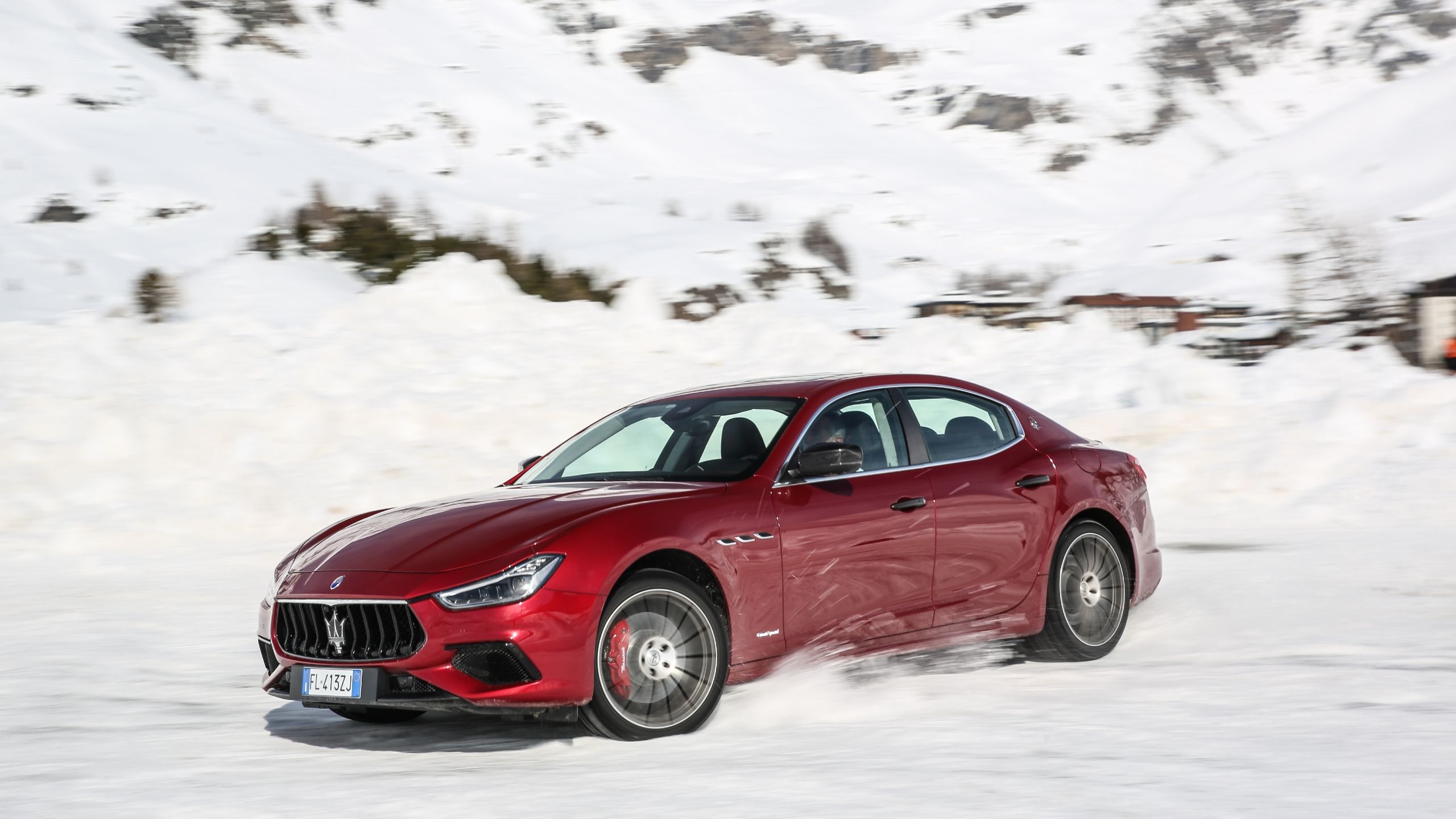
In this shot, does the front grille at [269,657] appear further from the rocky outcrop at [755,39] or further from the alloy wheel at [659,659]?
the rocky outcrop at [755,39]

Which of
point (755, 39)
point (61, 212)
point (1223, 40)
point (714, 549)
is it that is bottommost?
point (714, 549)

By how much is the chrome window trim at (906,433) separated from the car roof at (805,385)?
0.02 meters

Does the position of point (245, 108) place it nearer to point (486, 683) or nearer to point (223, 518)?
point (223, 518)

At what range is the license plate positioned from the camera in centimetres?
568

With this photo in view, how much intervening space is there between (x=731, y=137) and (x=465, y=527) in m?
108

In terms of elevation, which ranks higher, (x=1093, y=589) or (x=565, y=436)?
(x=1093, y=589)

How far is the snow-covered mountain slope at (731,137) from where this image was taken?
4856 centimetres

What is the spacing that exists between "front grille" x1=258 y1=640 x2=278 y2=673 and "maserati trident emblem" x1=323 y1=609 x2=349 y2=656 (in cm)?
43

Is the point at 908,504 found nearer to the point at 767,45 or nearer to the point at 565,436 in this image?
the point at 565,436

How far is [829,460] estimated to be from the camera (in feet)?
20.7

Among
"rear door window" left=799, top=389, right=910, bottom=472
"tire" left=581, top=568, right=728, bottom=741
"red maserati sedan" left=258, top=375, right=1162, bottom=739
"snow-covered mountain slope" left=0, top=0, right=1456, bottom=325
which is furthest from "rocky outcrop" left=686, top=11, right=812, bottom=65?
"tire" left=581, top=568, right=728, bottom=741

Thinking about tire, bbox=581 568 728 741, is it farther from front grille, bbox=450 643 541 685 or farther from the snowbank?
the snowbank

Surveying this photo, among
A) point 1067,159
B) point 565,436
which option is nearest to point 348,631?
point 565,436

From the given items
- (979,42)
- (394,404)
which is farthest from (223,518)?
(979,42)
